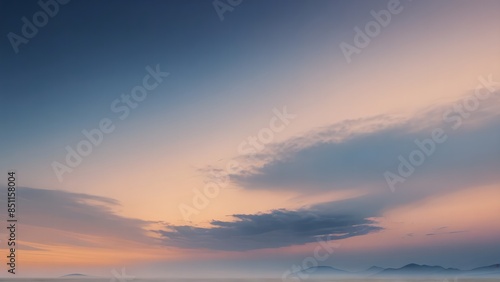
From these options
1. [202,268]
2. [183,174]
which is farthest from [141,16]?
[202,268]

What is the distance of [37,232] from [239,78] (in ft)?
7.19

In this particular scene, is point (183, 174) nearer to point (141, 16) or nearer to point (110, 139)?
point (110, 139)

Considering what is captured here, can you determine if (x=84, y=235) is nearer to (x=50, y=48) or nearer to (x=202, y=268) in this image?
(x=202, y=268)

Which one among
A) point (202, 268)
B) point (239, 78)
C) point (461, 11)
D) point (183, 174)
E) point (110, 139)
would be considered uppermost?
point (461, 11)

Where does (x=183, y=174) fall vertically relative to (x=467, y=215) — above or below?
above

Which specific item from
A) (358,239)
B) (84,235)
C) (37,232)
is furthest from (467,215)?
(37,232)

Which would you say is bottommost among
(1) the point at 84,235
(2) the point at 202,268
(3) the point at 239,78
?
(2) the point at 202,268

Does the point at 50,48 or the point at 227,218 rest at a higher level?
the point at 50,48

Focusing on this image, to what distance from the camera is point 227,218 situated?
5457mm

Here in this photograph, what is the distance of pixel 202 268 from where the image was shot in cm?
545

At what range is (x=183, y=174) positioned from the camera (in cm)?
550

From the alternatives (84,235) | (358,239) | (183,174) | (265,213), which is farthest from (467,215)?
(84,235)

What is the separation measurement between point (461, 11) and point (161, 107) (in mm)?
2743

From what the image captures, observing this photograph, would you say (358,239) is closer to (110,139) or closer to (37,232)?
(110,139)
